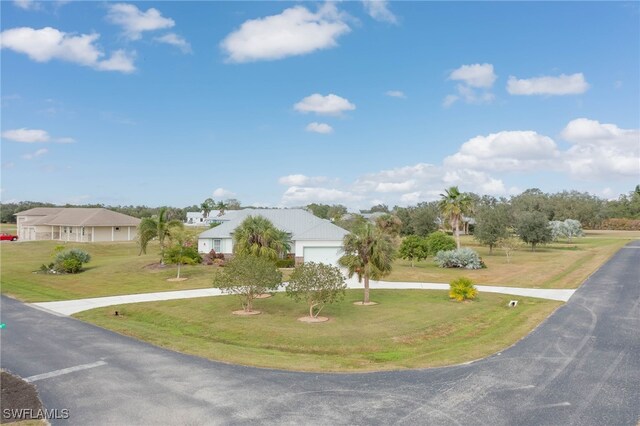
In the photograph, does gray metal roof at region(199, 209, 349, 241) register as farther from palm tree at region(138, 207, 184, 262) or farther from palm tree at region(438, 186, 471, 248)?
palm tree at region(438, 186, 471, 248)

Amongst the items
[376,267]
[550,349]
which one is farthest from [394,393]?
[376,267]

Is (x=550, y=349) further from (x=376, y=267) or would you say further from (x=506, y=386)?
(x=376, y=267)

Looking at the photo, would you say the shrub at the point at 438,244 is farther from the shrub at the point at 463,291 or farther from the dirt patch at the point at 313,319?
the dirt patch at the point at 313,319

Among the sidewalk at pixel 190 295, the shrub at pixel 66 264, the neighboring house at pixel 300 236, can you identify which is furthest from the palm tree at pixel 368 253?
the shrub at pixel 66 264

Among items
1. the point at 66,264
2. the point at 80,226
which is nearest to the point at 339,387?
the point at 66,264

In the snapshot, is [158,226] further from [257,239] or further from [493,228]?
[493,228]
